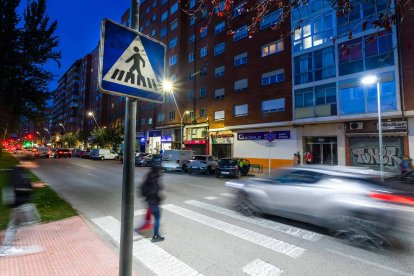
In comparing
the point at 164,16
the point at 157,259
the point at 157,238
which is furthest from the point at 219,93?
the point at 157,259

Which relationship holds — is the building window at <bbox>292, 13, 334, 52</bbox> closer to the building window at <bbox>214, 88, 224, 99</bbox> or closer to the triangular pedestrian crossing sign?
the building window at <bbox>214, 88, 224, 99</bbox>

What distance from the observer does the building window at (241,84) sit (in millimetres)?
26472

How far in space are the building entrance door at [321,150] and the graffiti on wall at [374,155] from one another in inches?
58.5

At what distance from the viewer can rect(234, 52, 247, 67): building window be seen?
26.9 metres

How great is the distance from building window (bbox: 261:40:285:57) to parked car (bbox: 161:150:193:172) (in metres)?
13.1

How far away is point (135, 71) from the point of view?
2.31m

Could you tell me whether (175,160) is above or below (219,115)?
below

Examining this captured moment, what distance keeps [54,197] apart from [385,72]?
2083 cm

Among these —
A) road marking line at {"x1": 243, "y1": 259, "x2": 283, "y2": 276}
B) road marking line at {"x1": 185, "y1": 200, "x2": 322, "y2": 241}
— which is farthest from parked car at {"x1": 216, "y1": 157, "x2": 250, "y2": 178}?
road marking line at {"x1": 243, "y1": 259, "x2": 283, "y2": 276}

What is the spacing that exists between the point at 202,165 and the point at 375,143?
12778 mm

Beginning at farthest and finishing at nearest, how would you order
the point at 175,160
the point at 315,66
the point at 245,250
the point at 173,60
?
the point at 173,60 → the point at 175,160 → the point at 315,66 → the point at 245,250

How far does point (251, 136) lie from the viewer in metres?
25.0

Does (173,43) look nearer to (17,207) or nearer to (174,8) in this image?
(174,8)

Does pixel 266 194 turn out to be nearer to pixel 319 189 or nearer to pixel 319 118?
pixel 319 189
